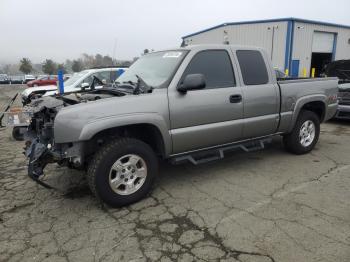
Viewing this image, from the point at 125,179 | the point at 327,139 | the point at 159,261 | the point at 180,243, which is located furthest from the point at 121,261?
the point at 327,139

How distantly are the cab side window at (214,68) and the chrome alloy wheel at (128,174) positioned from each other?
1.32m

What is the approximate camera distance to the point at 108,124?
3.49 metres

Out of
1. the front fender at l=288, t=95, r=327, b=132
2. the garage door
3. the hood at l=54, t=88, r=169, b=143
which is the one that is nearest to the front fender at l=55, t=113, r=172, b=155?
the hood at l=54, t=88, r=169, b=143

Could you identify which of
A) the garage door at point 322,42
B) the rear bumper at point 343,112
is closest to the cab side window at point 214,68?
the rear bumper at point 343,112

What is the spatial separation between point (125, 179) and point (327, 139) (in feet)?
17.0

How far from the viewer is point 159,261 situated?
109 inches

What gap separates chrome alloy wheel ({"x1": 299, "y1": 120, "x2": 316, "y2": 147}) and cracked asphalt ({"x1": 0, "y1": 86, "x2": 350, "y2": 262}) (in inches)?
24.2

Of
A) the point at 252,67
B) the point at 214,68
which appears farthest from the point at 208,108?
the point at 252,67

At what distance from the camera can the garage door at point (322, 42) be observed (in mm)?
24547

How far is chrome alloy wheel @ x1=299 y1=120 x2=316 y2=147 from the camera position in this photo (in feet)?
18.7

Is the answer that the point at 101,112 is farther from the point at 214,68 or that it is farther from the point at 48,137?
the point at 214,68

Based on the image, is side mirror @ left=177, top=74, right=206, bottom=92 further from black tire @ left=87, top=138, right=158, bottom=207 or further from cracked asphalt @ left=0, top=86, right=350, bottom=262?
cracked asphalt @ left=0, top=86, right=350, bottom=262

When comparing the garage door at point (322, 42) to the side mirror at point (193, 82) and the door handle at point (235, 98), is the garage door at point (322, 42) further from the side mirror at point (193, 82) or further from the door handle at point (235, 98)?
the side mirror at point (193, 82)

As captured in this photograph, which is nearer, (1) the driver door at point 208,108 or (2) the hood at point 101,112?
(2) the hood at point 101,112
